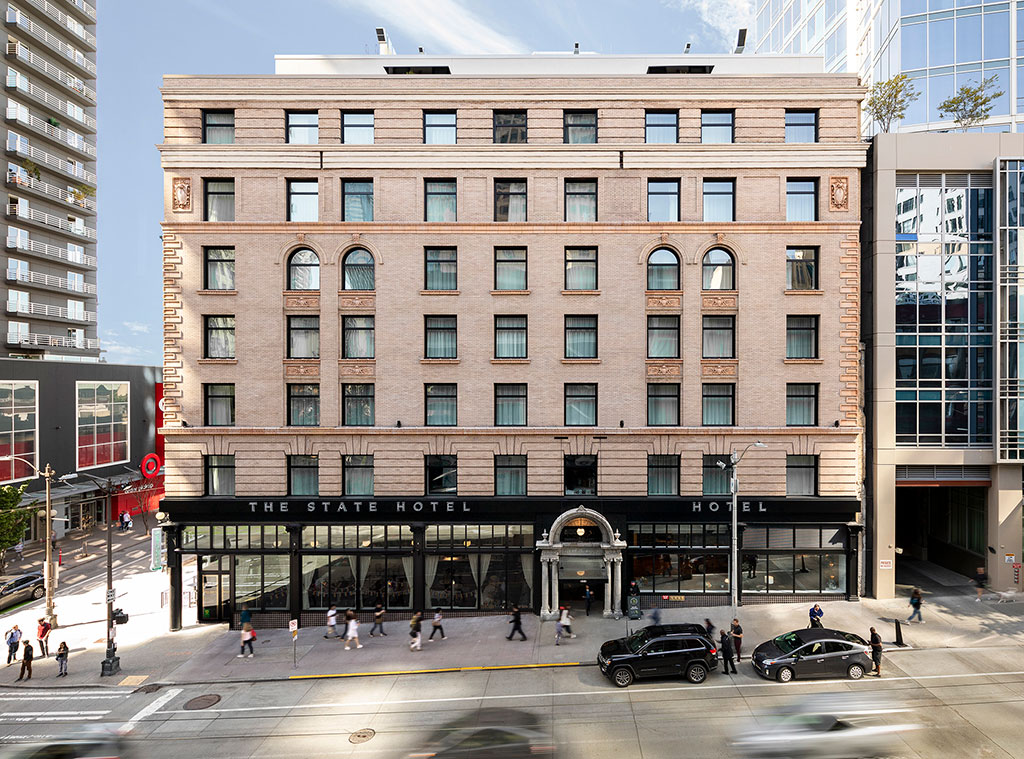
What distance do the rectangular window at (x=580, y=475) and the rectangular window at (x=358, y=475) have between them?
29.6 feet

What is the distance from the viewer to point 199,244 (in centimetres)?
2470

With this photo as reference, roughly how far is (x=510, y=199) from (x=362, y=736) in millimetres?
21274

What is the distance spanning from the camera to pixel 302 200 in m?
25.0

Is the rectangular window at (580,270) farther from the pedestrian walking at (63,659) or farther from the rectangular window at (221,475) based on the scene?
the pedestrian walking at (63,659)


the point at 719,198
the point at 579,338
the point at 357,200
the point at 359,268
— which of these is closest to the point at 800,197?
the point at 719,198

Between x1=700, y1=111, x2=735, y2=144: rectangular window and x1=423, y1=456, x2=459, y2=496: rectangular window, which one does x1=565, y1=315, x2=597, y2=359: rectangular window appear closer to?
x1=423, y1=456, x2=459, y2=496: rectangular window

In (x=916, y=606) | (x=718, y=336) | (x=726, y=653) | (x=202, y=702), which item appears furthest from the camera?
(x=718, y=336)

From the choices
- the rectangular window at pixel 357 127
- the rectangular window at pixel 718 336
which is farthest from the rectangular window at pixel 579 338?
the rectangular window at pixel 357 127

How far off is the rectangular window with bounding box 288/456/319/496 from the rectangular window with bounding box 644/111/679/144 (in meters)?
21.7

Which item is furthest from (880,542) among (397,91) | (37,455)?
(37,455)

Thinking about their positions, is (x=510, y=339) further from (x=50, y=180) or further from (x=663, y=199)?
(x=50, y=180)

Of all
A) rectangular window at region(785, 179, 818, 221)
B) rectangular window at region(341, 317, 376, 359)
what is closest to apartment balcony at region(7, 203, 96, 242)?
rectangular window at region(341, 317, 376, 359)

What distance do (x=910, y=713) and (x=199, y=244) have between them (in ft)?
105

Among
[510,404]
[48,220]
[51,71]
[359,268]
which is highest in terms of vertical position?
[51,71]
